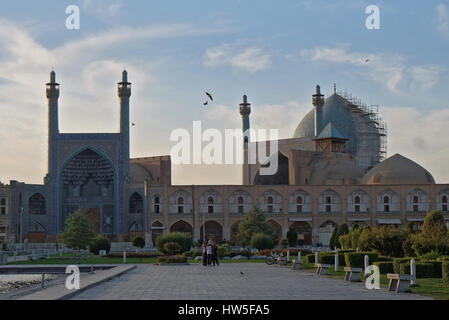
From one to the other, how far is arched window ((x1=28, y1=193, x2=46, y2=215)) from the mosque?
0.08 meters

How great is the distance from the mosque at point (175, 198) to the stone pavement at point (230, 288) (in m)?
39.7

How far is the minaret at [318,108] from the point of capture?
72250 millimetres

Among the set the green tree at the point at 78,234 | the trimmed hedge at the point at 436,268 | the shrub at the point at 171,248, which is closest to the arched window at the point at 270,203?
the green tree at the point at 78,234

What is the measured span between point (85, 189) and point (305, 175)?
19.1 metres

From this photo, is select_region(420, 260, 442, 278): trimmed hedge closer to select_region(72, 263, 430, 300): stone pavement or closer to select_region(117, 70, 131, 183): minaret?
select_region(72, 263, 430, 300): stone pavement

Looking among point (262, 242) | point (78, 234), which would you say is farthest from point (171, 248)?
point (78, 234)

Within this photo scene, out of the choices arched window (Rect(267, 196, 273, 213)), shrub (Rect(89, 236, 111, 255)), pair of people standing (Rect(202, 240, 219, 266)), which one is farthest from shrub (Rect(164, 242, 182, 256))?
arched window (Rect(267, 196, 273, 213))

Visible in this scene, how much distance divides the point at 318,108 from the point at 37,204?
90.3 feet

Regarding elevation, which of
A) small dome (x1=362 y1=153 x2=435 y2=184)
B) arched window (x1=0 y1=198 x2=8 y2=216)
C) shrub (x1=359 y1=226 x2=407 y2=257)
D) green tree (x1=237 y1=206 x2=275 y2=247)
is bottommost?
shrub (x1=359 y1=226 x2=407 y2=257)

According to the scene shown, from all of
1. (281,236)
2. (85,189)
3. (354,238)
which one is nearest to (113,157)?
(85,189)

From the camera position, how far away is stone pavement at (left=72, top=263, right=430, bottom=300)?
554 inches

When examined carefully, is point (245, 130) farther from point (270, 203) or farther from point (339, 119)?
point (339, 119)

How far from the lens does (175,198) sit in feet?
205
